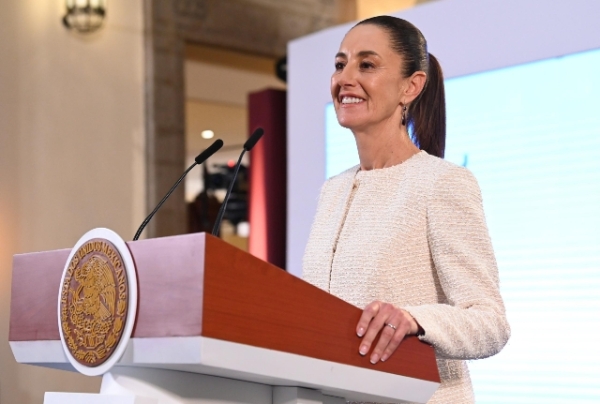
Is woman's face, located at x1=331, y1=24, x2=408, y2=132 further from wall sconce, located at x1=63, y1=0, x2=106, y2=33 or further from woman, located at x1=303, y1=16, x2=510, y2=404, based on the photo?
wall sconce, located at x1=63, y1=0, x2=106, y2=33

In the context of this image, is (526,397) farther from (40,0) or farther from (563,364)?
(40,0)

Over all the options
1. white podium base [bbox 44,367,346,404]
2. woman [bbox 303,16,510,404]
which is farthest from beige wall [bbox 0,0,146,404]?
white podium base [bbox 44,367,346,404]

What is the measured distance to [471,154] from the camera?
160 inches

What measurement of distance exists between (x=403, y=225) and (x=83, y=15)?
4673 mm

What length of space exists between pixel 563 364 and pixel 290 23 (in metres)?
4.34

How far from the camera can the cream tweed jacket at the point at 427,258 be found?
1513 millimetres

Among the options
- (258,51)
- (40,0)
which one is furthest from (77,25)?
(258,51)

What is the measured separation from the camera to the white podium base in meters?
1.28

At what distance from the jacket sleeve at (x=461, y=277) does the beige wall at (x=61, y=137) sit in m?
4.27

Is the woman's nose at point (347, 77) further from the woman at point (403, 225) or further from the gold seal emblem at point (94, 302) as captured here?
the gold seal emblem at point (94, 302)

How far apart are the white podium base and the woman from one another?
0.55 feet

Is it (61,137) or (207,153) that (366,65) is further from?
(61,137)

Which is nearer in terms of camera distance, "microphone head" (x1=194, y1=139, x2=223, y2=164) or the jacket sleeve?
the jacket sleeve

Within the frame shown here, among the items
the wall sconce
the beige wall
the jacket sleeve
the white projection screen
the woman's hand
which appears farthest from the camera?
the wall sconce
